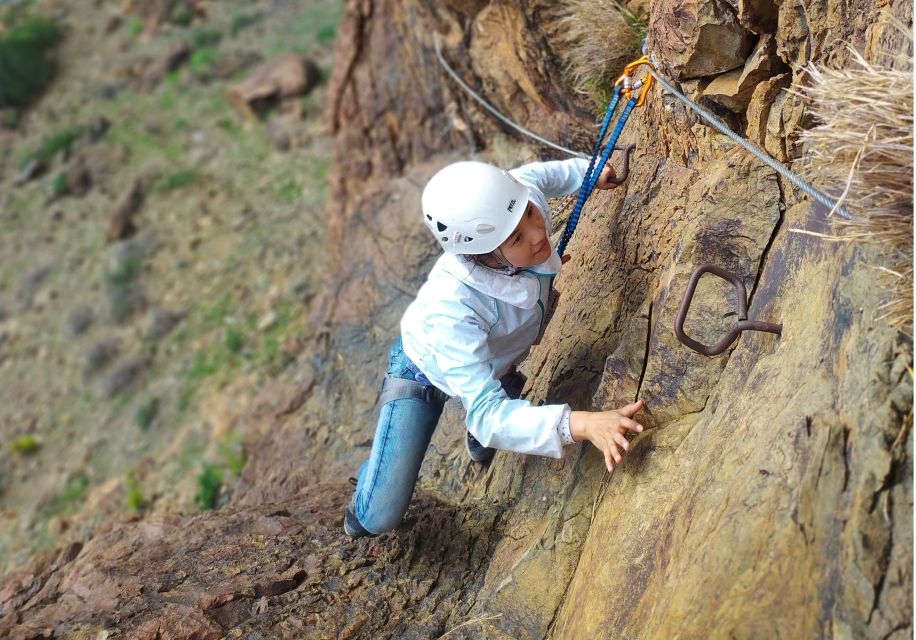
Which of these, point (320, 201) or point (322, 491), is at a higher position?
point (322, 491)

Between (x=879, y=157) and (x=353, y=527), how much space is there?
3075 mm

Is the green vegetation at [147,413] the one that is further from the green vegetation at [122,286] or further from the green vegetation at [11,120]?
the green vegetation at [11,120]

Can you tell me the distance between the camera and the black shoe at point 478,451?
14.6 ft

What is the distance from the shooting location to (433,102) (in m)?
7.73

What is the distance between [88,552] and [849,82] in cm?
506

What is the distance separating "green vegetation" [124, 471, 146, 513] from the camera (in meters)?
8.96

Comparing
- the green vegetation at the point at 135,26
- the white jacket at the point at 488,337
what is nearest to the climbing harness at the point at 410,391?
the white jacket at the point at 488,337

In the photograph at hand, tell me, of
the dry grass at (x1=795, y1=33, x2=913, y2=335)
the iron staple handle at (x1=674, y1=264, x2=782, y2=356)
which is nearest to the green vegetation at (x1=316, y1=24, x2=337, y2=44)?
the iron staple handle at (x1=674, y1=264, x2=782, y2=356)

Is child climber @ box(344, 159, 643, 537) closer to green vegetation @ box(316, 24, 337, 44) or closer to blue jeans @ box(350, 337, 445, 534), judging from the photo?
blue jeans @ box(350, 337, 445, 534)

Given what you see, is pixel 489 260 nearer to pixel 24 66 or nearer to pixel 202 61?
pixel 202 61

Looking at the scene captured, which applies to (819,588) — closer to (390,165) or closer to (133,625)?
(133,625)

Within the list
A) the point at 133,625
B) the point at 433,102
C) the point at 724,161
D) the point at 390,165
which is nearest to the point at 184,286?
the point at 390,165

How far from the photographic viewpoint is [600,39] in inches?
194

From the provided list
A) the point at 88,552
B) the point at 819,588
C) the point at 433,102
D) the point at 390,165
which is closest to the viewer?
the point at 819,588
